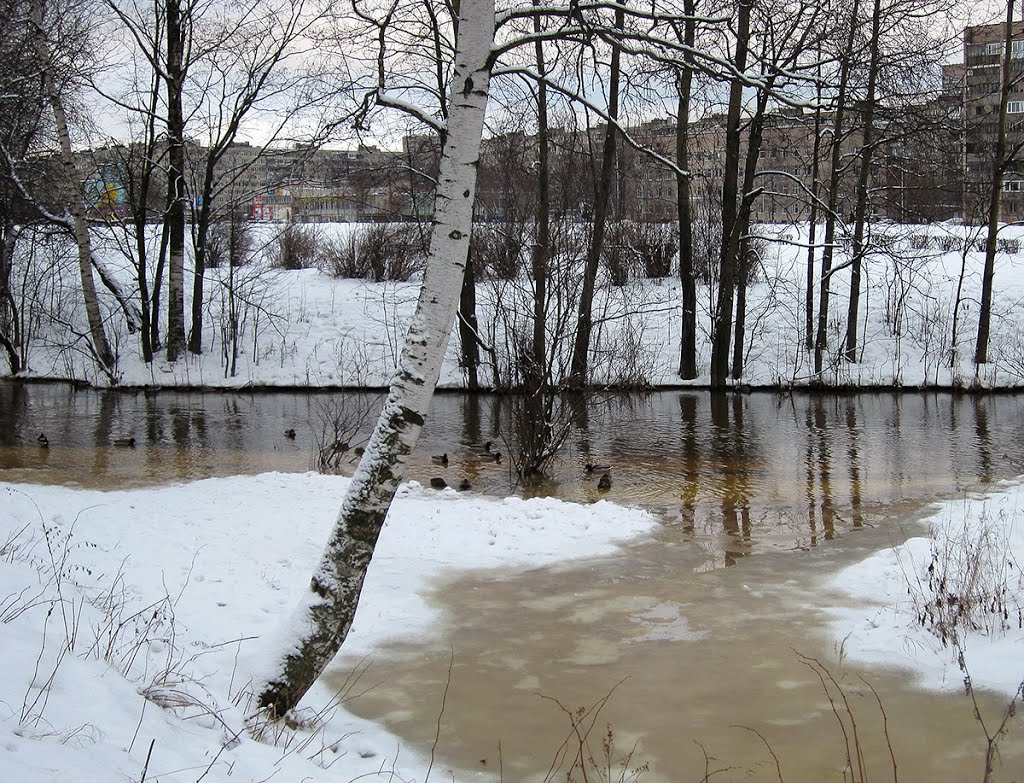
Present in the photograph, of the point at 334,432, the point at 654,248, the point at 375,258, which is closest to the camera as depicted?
the point at 334,432

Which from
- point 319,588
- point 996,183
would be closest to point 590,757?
point 319,588

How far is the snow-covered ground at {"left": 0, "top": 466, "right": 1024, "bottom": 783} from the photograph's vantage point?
350 centimetres

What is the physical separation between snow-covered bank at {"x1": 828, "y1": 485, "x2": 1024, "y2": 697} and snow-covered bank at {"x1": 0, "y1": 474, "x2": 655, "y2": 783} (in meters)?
2.54

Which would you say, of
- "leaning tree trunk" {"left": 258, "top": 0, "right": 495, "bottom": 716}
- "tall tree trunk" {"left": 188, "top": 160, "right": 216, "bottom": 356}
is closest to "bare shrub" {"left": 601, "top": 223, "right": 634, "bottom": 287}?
"tall tree trunk" {"left": 188, "top": 160, "right": 216, "bottom": 356}

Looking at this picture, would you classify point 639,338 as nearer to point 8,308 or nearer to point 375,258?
point 375,258

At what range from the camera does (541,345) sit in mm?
12352

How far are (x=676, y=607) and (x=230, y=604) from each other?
3442mm

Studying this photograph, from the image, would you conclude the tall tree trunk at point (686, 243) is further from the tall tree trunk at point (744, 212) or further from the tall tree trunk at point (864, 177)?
the tall tree trunk at point (864, 177)

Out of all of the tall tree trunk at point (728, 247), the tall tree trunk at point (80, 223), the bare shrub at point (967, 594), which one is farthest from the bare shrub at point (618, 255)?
the bare shrub at point (967, 594)

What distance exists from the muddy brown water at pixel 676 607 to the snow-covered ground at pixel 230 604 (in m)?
0.31

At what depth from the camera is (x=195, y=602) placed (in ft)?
22.0

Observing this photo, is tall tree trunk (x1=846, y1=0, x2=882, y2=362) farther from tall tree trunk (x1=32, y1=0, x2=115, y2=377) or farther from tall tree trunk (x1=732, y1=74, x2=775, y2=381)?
tall tree trunk (x1=32, y1=0, x2=115, y2=377)

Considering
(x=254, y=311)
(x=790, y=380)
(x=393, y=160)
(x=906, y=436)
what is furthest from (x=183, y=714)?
(x=254, y=311)

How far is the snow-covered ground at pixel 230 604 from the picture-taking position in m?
3.50
